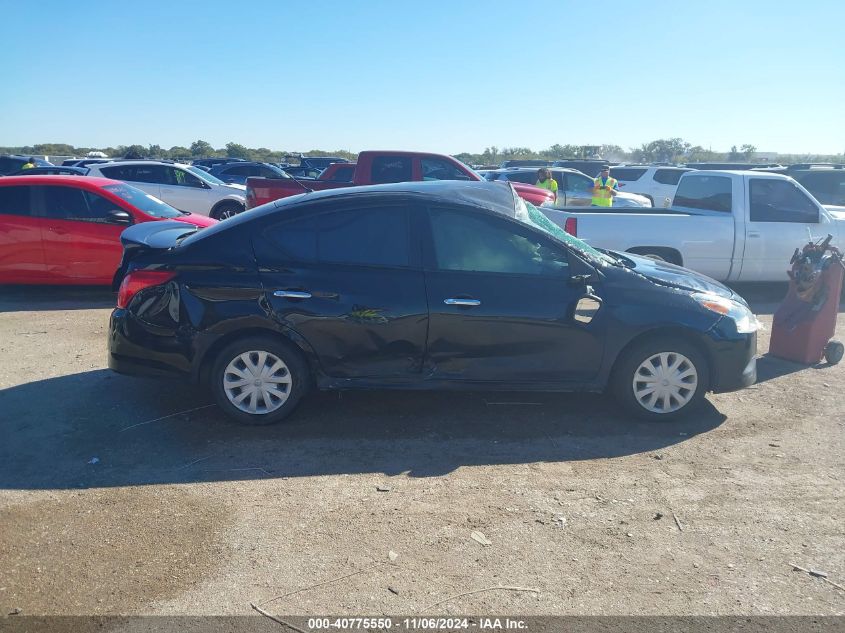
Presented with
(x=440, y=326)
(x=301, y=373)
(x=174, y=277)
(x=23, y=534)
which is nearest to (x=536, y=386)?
(x=440, y=326)

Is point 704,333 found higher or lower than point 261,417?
higher

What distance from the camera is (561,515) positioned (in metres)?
4.25

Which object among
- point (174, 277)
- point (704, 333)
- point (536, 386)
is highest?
point (174, 277)

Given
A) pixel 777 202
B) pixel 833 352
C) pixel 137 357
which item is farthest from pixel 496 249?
pixel 777 202

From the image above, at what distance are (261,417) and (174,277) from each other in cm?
120

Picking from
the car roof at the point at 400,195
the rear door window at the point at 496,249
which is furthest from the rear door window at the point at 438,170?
the rear door window at the point at 496,249

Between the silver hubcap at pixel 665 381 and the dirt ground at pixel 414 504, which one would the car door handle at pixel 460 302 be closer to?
the dirt ground at pixel 414 504

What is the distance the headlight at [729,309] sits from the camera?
5.60 meters

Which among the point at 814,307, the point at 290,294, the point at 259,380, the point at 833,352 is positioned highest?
the point at 290,294

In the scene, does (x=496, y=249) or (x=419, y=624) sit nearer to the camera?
(x=419, y=624)

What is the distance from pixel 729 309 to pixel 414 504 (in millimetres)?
2948

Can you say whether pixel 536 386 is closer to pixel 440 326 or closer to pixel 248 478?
pixel 440 326

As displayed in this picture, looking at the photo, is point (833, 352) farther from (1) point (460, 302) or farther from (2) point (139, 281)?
(2) point (139, 281)

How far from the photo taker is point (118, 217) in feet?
31.6
